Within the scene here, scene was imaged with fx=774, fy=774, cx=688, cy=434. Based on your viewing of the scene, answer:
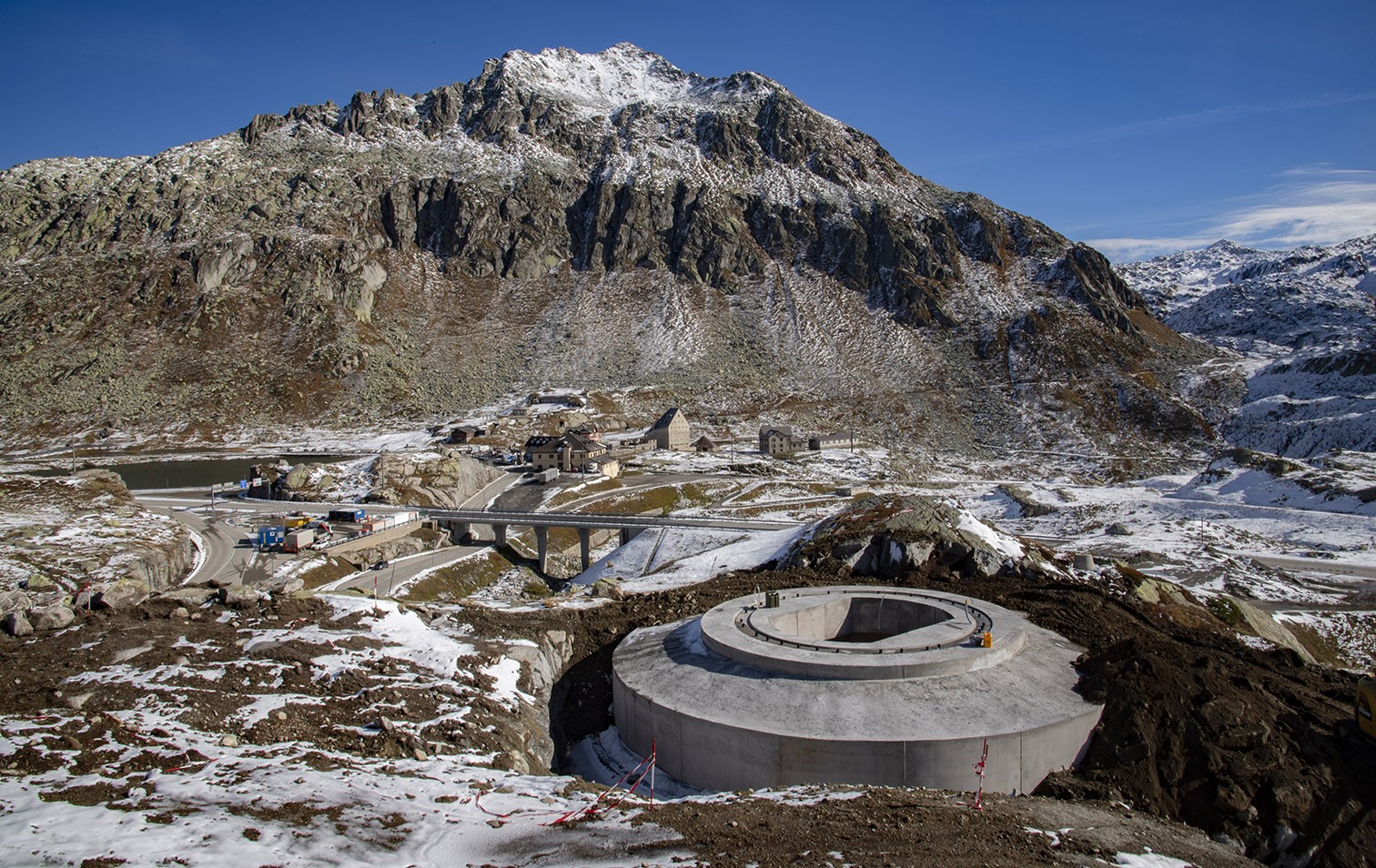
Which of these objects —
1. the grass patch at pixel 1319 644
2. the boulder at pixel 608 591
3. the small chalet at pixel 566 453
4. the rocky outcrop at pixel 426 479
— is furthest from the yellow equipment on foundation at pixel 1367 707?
the small chalet at pixel 566 453

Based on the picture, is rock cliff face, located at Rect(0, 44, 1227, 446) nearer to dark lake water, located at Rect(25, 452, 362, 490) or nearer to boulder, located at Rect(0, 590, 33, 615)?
dark lake water, located at Rect(25, 452, 362, 490)

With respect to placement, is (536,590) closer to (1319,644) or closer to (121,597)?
(121,597)

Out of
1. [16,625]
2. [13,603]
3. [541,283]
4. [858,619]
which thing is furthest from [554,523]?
[541,283]

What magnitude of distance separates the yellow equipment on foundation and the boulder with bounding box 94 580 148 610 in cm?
3692

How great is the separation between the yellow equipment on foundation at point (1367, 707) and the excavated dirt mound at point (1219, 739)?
1.23ft

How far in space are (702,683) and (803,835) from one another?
943 cm

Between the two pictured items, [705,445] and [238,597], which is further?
[705,445]

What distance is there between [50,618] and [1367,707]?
3757 centimetres

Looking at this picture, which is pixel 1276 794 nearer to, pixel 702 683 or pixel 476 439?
pixel 702 683

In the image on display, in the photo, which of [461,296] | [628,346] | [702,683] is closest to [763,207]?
[628,346]

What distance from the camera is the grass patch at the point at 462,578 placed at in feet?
165

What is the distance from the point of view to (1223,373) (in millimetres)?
140625

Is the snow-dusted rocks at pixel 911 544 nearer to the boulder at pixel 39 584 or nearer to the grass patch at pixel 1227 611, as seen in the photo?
the grass patch at pixel 1227 611

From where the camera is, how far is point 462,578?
54.5 meters
